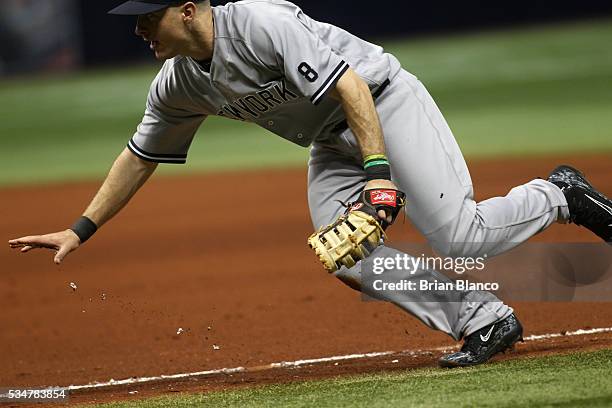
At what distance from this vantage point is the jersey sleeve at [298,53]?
12.4 ft

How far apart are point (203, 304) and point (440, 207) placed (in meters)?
2.40

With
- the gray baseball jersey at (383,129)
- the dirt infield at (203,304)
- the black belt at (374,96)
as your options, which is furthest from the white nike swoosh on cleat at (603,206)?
Answer: the black belt at (374,96)

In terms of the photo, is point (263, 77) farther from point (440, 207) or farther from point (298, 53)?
point (440, 207)

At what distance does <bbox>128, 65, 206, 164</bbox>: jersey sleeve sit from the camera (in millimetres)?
4375

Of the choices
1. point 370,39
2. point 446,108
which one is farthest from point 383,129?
point 370,39

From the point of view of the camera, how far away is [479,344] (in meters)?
4.05

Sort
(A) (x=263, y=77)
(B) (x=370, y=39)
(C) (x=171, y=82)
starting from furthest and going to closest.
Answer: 1. (B) (x=370, y=39)
2. (C) (x=171, y=82)
3. (A) (x=263, y=77)

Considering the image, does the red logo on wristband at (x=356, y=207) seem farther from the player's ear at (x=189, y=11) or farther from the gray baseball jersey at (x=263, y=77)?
the player's ear at (x=189, y=11)

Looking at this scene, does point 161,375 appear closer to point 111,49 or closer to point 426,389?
point 426,389

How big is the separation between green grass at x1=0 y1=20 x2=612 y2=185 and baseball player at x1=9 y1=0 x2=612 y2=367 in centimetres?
712

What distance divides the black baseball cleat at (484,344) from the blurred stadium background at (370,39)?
839 centimetres

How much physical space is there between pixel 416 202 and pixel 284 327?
155 centimetres

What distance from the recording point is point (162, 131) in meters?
4.45

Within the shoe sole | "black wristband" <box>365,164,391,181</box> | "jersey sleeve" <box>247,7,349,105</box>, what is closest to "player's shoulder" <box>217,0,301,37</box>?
"jersey sleeve" <box>247,7,349,105</box>
